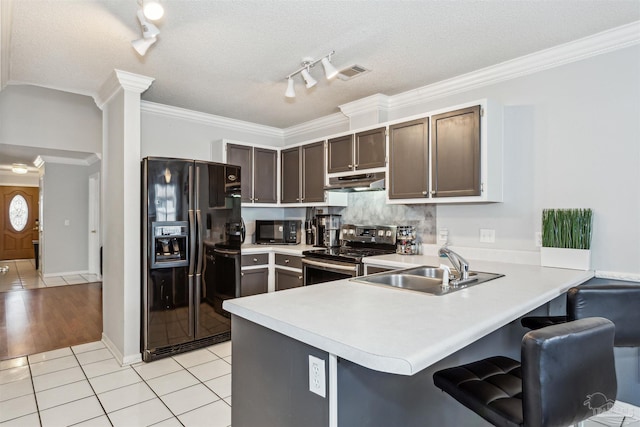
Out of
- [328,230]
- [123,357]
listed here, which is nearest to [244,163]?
[328,230]

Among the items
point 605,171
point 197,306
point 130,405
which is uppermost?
point 605,171

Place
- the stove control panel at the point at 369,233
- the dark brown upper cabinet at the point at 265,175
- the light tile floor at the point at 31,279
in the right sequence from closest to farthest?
the stove control panel at the point at 369,233, the dark brown upper cabinet at the point at 265,175, the light tile floor at the point at 31,279

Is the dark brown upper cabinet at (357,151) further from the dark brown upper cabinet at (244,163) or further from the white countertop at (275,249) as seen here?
the dark brown upper cabinet at (244,163)

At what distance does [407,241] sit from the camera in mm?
3457

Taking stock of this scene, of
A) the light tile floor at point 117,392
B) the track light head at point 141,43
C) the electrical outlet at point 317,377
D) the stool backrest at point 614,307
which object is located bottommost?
the light tile floor at point 117,392

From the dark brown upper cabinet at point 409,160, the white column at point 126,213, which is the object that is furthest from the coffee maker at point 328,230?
the white column at point 126,213

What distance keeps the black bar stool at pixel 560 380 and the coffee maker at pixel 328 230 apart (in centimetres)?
300

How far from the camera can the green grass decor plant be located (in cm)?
245

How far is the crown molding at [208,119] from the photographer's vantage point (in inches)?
157

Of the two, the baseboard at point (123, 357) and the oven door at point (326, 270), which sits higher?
the oven door at point (326, 270)

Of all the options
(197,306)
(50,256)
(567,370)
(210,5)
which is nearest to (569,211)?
(567,370)

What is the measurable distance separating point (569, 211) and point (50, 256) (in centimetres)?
842

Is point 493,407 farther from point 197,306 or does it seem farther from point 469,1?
point 197,306

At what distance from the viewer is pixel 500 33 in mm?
2422
